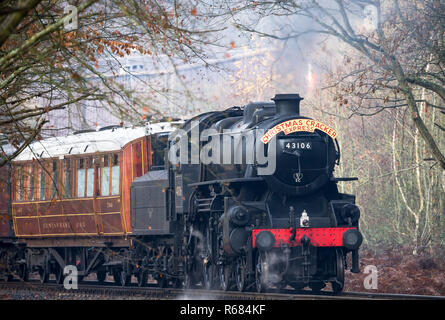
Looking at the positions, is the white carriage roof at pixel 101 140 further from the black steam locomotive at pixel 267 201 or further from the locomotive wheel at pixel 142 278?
the locomotive wheel at pixel 142 278

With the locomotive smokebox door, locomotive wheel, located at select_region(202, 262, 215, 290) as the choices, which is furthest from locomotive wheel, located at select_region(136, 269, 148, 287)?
locomotive wheel, located at select_region(202, 262, 215, 290)

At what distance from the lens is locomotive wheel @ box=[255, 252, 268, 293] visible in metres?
12.8

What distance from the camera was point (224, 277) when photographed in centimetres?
1473

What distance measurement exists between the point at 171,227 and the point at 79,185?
4091mm

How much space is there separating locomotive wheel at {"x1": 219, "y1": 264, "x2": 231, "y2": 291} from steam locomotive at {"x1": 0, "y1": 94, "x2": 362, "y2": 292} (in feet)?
0.07

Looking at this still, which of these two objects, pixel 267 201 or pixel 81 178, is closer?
pixel 267 201

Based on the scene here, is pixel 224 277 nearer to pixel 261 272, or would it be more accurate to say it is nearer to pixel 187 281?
pixel 187 281

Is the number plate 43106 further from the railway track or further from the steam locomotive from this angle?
the railway track

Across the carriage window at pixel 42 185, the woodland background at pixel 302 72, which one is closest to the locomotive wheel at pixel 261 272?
the woodland background at pixel 302 72

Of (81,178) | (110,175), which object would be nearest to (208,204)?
(110,175)

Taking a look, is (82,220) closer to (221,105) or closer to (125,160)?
(125,160)

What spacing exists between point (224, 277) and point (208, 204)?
65.2 inches

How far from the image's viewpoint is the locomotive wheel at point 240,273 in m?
13.7

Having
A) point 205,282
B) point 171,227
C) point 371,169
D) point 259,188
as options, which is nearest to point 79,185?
point 171,227
